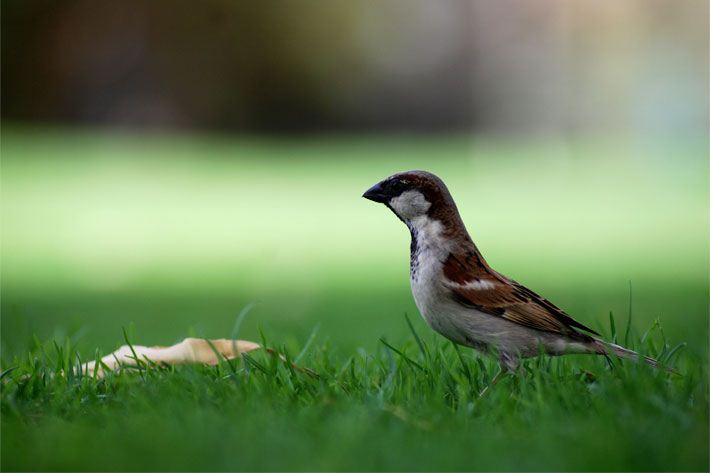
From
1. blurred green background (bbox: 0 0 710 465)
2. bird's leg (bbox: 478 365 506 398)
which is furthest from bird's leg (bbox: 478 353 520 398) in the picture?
blurred green background (bbox: 0 0 710 465)

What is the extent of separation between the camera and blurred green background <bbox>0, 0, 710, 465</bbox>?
871 centimetres

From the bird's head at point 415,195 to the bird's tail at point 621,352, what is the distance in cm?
82

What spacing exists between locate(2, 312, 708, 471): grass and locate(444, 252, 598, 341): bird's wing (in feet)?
0.54

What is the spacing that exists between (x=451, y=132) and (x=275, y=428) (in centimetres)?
3492

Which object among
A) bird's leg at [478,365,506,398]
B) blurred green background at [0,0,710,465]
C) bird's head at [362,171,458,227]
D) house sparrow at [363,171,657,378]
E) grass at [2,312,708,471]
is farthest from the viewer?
blurred green background at [0,0,710,465]

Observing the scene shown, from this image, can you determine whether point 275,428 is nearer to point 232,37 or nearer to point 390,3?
point 232,37

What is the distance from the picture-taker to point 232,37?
3572 cm

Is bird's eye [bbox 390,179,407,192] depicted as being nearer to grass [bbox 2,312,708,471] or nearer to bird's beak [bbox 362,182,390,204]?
bird's beak [bbox 362,182,390,204]

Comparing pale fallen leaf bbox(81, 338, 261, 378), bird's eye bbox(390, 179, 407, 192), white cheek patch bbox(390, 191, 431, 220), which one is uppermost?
bird's eye bbox(390, 179, 407, 192)

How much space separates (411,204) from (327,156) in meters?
23.5

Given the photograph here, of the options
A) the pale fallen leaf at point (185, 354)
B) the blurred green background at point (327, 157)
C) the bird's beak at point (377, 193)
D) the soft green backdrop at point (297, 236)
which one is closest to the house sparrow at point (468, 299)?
the bird's beak at point (377, 193)

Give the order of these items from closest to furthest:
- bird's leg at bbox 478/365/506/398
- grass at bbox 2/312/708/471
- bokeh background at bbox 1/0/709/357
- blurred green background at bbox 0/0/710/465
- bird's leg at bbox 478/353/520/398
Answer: grass at bbox 2/312/708/471 → bird's leg at bbox 478/365/506/398 → bird's leg at bbox 478/353/520/398 → blurred green background at bbox 0/0/710/465 → bokeh background at bbox 1/0/709/357

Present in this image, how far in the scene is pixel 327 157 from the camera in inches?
1083

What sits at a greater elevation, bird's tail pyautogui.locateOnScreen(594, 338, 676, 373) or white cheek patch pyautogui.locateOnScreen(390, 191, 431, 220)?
white cheek patch pyautogui.locateOnScreen(390, 191, 431, 220)
